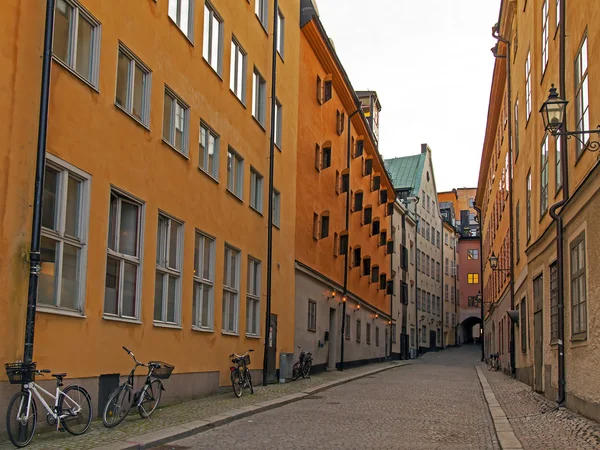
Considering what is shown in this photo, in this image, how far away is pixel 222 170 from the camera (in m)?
18.4

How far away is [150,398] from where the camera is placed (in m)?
12.5

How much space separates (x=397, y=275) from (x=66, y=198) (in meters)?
45.1

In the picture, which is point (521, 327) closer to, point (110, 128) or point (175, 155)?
point (175, 155)

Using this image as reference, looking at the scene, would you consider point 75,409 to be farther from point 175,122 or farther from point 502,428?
point 175,122

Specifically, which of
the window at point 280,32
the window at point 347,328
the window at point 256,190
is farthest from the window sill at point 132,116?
the window at point 347,328

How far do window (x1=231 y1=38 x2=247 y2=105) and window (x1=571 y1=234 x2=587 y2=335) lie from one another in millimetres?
9827

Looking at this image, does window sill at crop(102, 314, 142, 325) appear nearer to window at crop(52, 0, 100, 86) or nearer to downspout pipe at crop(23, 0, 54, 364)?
downspout pipe at crop(23, 0, 54, 364)

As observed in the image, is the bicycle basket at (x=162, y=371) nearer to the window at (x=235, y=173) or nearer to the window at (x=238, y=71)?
the window at (x=235, y=173)

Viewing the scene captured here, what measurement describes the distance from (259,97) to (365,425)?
40.1 ft

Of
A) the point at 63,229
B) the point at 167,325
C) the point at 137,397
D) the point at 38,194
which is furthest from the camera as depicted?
the point at 167,325

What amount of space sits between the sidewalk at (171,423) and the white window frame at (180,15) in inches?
310

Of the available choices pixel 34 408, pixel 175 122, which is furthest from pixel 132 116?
pixel 34 408

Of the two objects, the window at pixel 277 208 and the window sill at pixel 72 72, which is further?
the window at pixel 277 208

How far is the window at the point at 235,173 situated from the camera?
19250 mm
